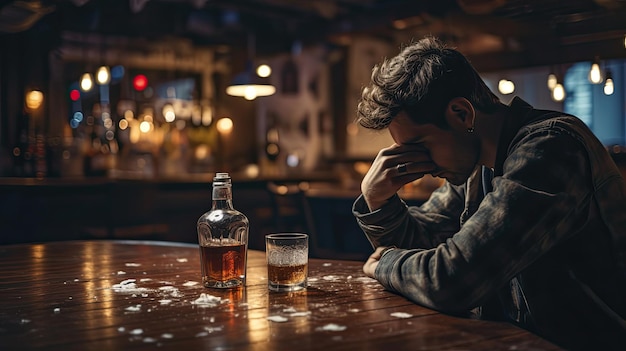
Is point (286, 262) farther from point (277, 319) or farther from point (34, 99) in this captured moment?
point (34, 99)

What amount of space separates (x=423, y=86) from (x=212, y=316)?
29.1 inches

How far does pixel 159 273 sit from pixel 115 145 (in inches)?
203

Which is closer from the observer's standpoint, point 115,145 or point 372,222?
point 372,222

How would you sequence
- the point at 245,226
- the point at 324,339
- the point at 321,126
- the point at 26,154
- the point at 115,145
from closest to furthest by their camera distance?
1. the point at 324,339
2. the point at 245,226
3. the point at 26,154
4. the point at 115,145
5. the point at 321,126

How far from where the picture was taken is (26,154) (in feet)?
19.1

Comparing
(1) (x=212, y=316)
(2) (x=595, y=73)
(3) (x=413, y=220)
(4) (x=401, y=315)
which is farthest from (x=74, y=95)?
(4) (x=401, y=315)

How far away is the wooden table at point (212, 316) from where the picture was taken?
105 cm

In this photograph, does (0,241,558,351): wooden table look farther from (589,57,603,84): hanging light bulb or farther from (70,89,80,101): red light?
(70,89,80,101): red light

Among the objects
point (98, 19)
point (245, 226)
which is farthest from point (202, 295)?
point (98, 19)

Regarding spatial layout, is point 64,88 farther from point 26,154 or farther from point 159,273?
point 159,273

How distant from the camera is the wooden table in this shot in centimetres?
105

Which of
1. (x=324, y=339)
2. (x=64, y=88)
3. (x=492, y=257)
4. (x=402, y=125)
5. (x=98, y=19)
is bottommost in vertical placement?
(x=324, y=339)

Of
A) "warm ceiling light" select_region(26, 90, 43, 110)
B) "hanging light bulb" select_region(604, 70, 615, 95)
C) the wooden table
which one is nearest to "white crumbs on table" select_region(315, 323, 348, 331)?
the wooden table

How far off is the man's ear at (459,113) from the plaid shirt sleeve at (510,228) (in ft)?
0.46
